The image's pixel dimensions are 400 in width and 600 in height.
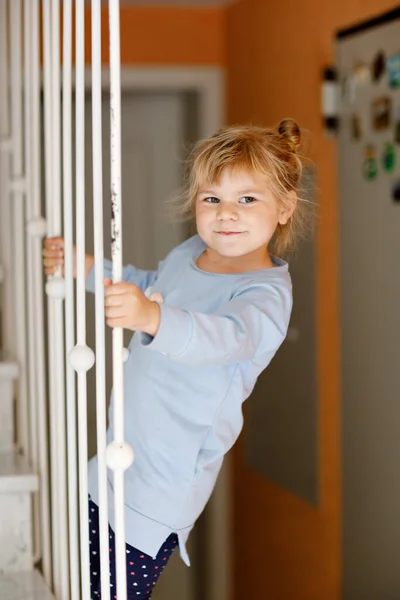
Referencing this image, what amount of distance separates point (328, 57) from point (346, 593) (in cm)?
178

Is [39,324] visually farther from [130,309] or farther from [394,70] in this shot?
[394,70]

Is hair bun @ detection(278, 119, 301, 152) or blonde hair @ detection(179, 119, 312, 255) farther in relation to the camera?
hair bun @ detection(278, 119, 301, 152)

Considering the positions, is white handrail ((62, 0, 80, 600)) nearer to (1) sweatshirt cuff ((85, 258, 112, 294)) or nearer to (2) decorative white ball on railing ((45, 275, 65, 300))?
(2) decorative white ball on railing ((45, 275, 65, 300))

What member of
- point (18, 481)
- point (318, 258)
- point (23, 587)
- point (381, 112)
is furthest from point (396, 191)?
point (23, 587)

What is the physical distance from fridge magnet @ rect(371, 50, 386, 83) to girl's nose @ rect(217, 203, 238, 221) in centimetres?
144

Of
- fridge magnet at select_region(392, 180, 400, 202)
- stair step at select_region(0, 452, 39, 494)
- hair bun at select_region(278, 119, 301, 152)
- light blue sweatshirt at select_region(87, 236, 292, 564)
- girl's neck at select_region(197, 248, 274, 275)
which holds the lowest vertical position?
stair step at select_region(0, 452, 39, 494)

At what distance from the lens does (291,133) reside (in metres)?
1.58

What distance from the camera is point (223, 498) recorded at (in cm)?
407

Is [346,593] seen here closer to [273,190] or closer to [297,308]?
[297,308]

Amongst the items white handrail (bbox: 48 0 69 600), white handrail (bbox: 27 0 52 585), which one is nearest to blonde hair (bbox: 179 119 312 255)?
white handrail (bbox: 48 0 69 600)

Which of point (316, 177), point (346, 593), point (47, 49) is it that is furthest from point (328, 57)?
point (346, 593)

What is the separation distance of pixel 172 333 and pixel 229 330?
11 centimetres

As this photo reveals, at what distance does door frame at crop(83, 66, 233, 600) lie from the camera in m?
3.89

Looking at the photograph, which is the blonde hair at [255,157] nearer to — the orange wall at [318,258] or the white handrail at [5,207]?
the white handrail at [5,207]
